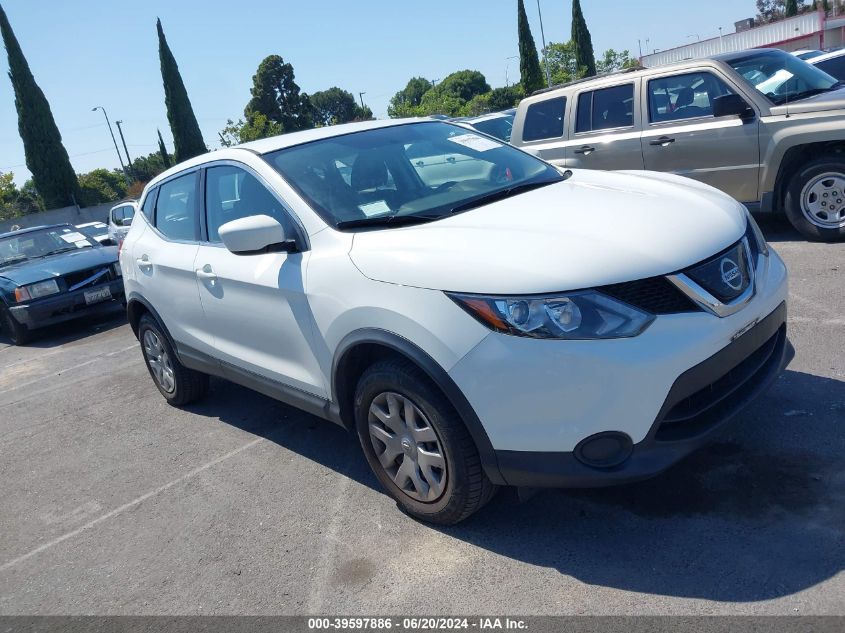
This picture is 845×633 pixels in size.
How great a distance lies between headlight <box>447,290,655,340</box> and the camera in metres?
2.61

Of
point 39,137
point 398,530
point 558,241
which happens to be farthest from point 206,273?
point 39,137

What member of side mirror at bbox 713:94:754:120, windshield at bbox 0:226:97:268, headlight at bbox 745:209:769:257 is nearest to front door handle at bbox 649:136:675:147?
side mirror at bbox 713:94:754:120

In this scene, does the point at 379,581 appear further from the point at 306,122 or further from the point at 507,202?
the point at 306,122

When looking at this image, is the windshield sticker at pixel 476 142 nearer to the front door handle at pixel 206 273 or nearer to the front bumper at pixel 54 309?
the front door handle at pixel 206 273

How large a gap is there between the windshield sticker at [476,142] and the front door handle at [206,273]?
1610mm

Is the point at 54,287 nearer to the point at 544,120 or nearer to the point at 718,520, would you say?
the point at 544,120

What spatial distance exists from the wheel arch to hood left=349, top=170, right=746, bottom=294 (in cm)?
26

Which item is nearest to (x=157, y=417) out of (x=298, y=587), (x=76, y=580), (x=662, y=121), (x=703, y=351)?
(x=76, y=580)

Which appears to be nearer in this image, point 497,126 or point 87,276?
point 87,276

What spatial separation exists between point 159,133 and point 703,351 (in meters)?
84.3

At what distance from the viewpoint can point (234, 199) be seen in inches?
164

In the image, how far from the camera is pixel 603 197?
3443mm

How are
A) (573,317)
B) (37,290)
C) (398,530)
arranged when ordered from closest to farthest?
(573,317)
(398,530)
(37,290)

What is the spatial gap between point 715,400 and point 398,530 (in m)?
1.51
